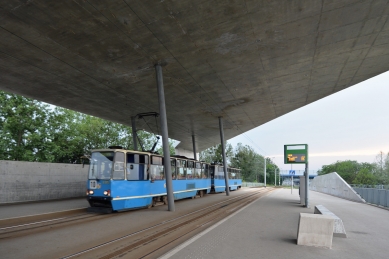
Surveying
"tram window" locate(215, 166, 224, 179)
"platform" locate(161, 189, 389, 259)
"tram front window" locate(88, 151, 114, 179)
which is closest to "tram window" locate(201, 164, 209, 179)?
"tram window" locate(215, 166, 224, 179)

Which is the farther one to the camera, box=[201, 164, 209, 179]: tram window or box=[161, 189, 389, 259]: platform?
box=[201, 164, 209, 179]: tram window

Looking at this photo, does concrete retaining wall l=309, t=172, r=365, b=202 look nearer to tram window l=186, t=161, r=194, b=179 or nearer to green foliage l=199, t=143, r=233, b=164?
tram window l=186, t=161, r=194, b=179

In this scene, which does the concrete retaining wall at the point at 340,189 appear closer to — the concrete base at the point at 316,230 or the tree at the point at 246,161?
the concrete base at the point at 316,230

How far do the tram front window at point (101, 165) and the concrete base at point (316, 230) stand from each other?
8.36m

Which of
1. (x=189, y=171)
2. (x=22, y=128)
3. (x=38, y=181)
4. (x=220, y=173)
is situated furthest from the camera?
(x=220, y=173)

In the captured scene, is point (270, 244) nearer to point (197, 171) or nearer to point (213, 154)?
point (197, 171)

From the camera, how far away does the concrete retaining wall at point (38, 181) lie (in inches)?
596

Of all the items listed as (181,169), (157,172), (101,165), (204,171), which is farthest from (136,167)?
(204,171)

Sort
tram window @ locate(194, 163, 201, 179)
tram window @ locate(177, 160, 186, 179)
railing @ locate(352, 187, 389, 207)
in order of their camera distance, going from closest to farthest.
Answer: railing @ locate(352, 187, 389, 207)
tram window @ locate(177, 160, 186, 179)
tram window @ locate(194, 163, 201, 179)

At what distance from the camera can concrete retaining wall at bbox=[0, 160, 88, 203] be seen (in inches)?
596

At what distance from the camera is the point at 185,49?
14828 millimetres

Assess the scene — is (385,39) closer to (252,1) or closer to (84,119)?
(252,1)

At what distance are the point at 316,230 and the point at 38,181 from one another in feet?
51.5

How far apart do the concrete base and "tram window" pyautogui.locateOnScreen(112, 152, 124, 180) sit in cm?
816
